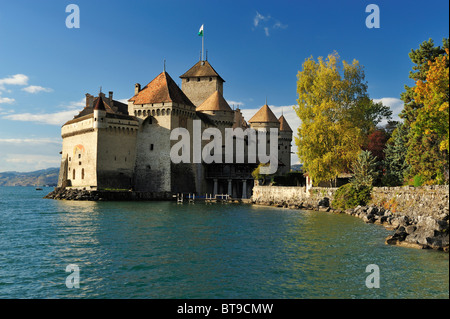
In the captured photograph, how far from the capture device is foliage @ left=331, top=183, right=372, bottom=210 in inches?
1198

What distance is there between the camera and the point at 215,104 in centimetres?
5931

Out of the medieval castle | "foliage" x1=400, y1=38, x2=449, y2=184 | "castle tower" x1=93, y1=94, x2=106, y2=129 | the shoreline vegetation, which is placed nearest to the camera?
the shoreline vegetation

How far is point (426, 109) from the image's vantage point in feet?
57.1

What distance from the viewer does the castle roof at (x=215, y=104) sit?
59.1m

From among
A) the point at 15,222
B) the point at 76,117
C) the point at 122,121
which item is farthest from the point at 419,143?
the point at 76,117

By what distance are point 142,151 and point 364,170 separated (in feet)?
102

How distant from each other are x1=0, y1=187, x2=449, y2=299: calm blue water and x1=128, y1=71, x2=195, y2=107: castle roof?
31.9 m

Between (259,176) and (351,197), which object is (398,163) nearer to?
(351,197)

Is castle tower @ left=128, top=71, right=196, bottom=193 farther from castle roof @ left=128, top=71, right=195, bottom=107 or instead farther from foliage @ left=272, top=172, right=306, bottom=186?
foliage @ left=272, top=172, right=306, bottom=186

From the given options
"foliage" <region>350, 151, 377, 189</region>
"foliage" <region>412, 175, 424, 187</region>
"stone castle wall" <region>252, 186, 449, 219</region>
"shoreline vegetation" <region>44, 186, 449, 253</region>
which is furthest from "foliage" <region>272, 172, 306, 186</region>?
"foliage" <region>412, 175, 424, 187</region>

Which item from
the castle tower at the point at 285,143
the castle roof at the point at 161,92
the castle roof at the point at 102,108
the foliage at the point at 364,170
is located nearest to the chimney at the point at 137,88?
the castle roof at the point at 102,108

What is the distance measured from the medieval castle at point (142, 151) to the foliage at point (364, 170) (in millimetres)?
22891

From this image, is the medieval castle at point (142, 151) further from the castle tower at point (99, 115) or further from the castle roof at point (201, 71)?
the castle roof at point (201, 71)
